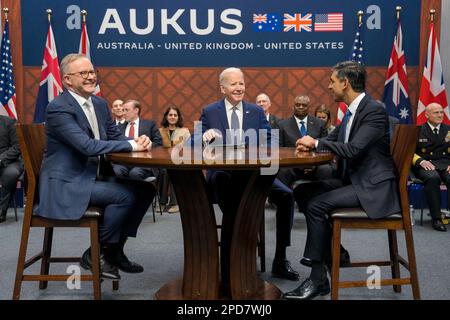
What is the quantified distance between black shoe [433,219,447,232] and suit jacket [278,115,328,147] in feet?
4.87

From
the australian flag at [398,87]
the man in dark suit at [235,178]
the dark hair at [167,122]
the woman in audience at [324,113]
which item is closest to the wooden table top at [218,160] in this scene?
the man in dark suit at [235,178]

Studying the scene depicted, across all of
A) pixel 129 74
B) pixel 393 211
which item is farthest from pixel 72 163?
pixel 129 74

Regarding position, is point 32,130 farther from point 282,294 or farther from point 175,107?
point 175,107

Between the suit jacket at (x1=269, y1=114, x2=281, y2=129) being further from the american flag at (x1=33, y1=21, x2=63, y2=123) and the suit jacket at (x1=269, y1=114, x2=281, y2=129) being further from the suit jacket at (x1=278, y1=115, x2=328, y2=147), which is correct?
the american flag at (x1=33, y1=21, x2=63, y2=123)

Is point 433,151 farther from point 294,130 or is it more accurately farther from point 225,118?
point 225,118

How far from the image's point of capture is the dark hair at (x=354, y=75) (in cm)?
301

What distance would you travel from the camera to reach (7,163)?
5.67 metres

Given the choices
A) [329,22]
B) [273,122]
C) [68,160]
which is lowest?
[68,160]

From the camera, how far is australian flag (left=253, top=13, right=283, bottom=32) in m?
6.81

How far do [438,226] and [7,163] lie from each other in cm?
469

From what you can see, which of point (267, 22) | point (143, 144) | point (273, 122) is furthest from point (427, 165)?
point (143, 144)

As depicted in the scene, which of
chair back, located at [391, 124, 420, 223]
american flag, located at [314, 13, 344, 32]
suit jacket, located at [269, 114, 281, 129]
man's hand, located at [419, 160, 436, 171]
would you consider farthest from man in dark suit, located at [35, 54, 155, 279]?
american flag, located at [314, 13, 344, 32]

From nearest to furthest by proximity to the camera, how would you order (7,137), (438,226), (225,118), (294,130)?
(225,118), (438,226), (294,130), (7,137)

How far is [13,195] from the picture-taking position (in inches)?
221
